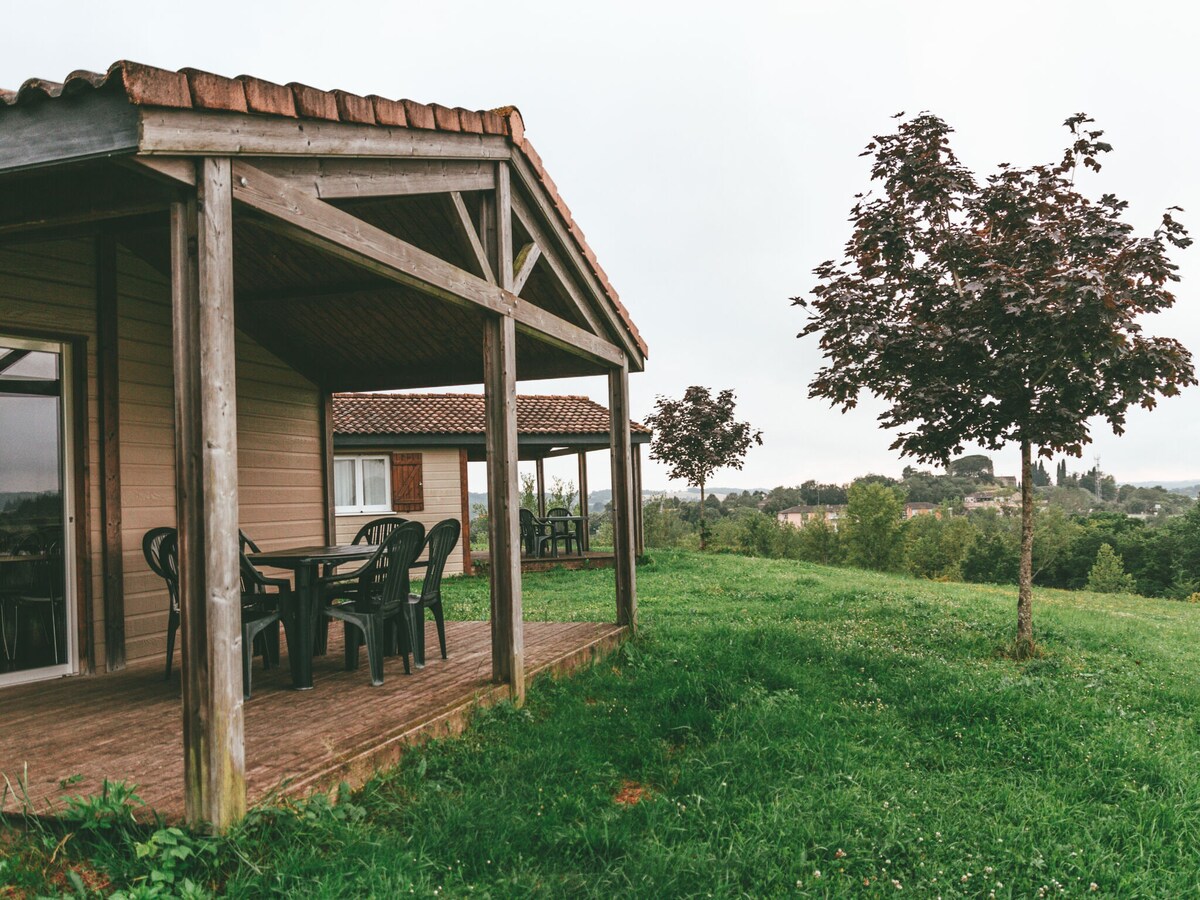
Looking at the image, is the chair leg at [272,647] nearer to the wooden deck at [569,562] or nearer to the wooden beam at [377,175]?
the wooden beam at [377,175]

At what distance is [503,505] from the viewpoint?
4672 millimetres

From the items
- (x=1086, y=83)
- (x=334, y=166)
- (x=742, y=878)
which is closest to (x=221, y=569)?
(x=334, y=166)

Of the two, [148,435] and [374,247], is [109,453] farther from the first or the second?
[374,247]

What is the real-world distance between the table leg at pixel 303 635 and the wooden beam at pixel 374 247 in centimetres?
187

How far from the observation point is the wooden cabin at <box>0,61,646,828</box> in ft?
Result: 8.65

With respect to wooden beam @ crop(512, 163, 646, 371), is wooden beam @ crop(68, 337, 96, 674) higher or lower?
lower

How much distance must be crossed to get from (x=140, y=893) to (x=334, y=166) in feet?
9.35

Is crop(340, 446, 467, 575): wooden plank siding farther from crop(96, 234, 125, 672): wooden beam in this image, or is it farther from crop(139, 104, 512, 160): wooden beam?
crop(139, 104, 512, 160): wooden beam

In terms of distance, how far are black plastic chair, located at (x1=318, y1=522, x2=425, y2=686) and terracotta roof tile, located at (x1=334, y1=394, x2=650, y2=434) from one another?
9.07 metres

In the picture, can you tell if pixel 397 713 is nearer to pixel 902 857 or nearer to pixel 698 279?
pixel 902 857

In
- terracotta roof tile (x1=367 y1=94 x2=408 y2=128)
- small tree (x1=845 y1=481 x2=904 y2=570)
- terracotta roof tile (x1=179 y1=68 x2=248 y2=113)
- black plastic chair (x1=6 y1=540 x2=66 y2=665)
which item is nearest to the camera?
terracotta roof tile (x1=179 y1=68 x2=248 y2=113)

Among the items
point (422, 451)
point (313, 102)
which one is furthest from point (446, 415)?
point (313, 102)

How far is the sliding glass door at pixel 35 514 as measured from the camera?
189 inches

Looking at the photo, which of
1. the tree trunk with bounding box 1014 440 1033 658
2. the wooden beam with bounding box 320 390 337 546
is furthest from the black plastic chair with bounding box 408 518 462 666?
the tree trunk with bounding box 1014 440 1033 658
